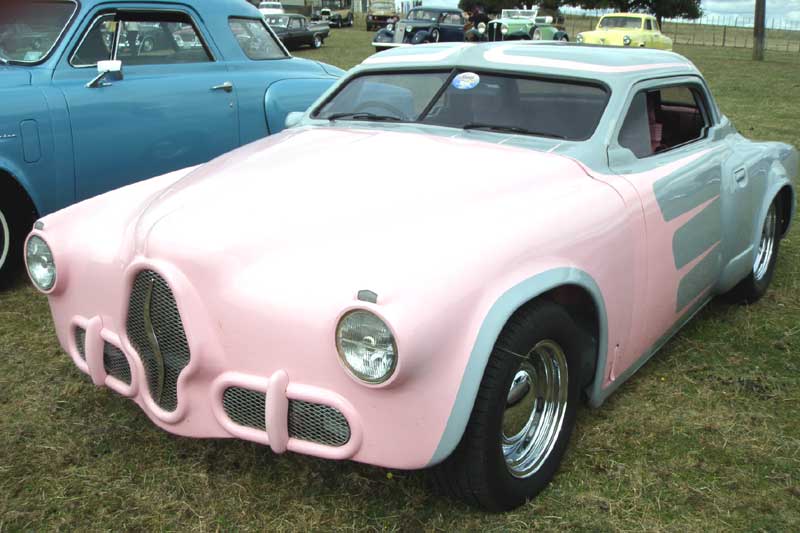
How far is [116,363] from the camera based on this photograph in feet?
8.43

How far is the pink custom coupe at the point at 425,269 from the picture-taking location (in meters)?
2.07

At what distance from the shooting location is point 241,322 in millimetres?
2186

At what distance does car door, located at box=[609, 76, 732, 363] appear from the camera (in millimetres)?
3018

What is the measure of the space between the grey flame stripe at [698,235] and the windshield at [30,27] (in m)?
3.81

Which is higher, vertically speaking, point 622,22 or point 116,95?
point 622,22

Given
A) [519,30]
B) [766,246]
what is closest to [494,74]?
[766,246]

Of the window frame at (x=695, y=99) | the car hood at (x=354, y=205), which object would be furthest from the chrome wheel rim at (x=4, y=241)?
the window frame at (x=695, y=99)

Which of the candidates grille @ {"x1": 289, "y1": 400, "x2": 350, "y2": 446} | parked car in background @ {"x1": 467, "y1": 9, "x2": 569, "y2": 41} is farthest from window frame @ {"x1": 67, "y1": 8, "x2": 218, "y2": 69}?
parked car in background @ {"x1": 467, "y1": 9, "x2": 569, "y2": 41}

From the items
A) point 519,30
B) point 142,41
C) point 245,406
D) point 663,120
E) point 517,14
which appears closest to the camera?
point 245,406

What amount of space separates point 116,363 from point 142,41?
3.22m

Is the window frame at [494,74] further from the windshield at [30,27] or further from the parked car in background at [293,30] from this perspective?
the parked car in background at [293,30]

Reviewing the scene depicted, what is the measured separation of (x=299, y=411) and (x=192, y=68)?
380 centimetres

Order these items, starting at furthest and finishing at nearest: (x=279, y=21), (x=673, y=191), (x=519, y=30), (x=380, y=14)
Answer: (x=380, y=14) → (x=279, y=21) → (x=519, y=30) → (x=673, y=191)

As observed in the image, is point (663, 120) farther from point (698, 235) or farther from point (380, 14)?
point (380, 14)
